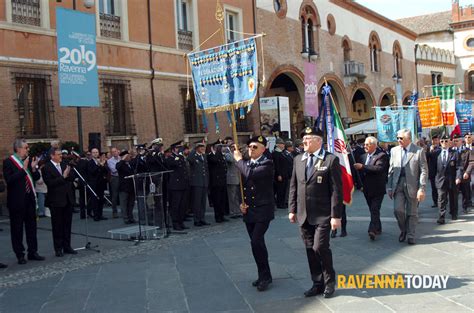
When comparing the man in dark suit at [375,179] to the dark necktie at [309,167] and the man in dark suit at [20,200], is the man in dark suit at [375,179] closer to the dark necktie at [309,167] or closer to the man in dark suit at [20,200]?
the dark necktie at [309,167]

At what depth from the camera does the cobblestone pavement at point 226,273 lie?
576cm

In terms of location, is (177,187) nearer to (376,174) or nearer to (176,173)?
(176,173)

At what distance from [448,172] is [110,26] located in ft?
40.0

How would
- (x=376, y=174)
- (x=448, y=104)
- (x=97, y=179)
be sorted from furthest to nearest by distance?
1. (x=448, y=104)
2. (x=97, y=179)
3. (x=376, y=174)

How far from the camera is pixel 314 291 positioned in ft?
19.5

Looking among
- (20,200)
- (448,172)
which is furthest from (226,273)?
(448,172)

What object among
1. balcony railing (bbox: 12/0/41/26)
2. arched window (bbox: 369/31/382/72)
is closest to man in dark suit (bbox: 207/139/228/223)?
balcony railing (bbox: 12/0/41/26)

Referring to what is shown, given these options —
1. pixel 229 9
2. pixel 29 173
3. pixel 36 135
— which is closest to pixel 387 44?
pixel 229 9

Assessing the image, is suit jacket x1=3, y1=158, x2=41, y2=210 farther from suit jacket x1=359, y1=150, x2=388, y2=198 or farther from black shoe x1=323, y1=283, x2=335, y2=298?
suit jacket x1=359, y1=150, x2=388, y2=198

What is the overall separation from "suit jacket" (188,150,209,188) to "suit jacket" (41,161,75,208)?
11.2ft

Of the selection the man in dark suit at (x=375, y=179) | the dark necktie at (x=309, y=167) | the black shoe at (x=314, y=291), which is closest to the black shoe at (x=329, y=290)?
the black shoe at (x=314, y=291)

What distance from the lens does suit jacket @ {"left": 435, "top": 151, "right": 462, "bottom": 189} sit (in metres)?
10.9

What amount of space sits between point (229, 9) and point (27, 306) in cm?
1882

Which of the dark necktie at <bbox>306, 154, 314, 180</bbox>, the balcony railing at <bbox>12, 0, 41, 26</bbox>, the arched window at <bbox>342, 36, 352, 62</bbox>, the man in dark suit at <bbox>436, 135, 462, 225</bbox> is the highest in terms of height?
the arched window at <bbox>342, 36, 352, 62</bbox>
